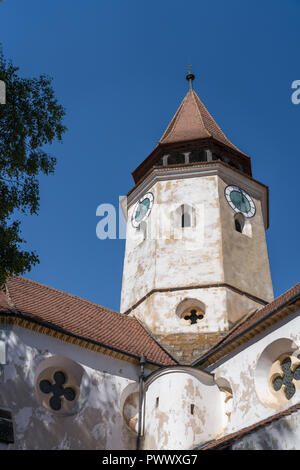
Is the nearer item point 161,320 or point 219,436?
point 219,436

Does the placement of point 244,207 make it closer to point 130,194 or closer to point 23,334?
point 130,194

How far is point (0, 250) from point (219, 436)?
26.8 feet

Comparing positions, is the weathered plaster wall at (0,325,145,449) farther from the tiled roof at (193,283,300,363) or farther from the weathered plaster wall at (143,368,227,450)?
the tiled roof at (193,283,300,363)

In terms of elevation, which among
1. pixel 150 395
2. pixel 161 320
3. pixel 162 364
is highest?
pixel 161 320

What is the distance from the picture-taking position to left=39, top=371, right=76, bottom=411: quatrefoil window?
15.0 meters

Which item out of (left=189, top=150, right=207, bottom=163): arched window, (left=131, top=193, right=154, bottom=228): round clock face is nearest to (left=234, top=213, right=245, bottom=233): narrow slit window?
(left=189, top=150, right=207, bottom=163): arched window

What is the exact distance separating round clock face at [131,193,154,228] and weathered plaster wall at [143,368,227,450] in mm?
8935

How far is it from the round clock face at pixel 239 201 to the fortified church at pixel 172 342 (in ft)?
0.19

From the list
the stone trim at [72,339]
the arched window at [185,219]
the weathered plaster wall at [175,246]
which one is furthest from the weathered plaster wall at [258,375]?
the arched window at [185,219]

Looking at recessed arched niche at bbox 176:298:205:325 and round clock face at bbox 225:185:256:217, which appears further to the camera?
round clock face at bbox 225:185:256:217

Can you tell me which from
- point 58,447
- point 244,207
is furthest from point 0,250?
point 244,207

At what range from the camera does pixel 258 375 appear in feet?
49.8
